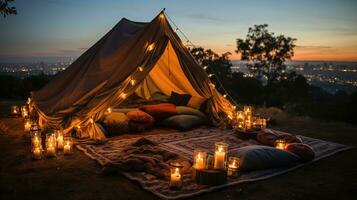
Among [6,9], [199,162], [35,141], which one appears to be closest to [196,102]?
[199,162]

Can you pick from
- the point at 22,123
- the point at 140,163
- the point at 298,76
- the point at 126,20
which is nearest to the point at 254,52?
the point at 298,76

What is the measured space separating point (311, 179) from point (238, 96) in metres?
8.14

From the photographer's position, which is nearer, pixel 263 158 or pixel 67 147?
pixel 263 158

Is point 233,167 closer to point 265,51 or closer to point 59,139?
point 59,139

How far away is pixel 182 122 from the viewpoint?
5.93m

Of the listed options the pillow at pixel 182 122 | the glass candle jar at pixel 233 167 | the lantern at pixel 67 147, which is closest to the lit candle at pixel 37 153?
the lantern at pixel 67 147

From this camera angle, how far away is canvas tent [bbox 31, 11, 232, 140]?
17.4 ft

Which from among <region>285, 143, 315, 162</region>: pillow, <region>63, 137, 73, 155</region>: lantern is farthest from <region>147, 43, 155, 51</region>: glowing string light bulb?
<region>285, 143, 315, 162</region>: pillow

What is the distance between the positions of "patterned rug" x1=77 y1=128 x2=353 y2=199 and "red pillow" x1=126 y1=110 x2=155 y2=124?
1.46ft

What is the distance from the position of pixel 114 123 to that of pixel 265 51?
977 centimetres

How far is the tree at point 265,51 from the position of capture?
13.1 metres

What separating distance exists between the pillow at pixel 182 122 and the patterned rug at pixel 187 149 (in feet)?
0.54

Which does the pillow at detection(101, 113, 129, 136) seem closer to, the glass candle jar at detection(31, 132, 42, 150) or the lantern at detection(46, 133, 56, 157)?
the lantern at detection(46, 133, 56, 157)

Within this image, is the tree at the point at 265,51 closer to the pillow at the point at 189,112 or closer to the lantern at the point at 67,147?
the pillow at the point at 189,112
